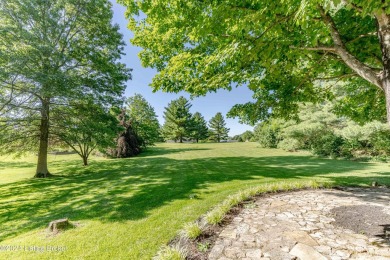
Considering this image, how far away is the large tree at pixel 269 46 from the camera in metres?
3.16

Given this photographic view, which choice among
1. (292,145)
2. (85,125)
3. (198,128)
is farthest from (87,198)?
(198,128)

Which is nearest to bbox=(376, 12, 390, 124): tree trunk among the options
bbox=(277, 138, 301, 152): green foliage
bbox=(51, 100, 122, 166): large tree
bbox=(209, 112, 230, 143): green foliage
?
bbox=(51, 100, 122, 166): large tree

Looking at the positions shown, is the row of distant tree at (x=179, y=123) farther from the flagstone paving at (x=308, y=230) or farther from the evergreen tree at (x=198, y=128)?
the flagstone paving at (x=308, y=230)

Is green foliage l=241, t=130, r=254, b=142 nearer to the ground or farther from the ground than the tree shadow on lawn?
farther from the ground

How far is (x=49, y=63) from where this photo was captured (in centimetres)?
868

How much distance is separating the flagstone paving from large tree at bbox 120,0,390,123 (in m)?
2.08

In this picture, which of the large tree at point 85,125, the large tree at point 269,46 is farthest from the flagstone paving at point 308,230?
the large tree at point 85,125

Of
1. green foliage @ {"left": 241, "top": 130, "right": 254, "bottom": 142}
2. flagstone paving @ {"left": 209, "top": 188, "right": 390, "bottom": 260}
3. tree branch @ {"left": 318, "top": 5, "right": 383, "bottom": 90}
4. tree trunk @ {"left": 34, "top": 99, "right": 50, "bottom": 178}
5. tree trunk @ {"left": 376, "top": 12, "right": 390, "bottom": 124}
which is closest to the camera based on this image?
flagstone paving @ {"left": 209, "top": 188, "right": 390, "bottom": 260}

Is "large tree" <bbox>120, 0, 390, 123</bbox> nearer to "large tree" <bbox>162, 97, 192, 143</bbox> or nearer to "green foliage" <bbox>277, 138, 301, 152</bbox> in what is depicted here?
"green foliage" <bbox>277, 138, 301, 152</bbox>

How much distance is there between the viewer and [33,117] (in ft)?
30.7

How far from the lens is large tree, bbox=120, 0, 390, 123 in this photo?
3162 mm

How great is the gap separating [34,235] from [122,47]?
10294 millimetres

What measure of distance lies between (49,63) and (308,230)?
11184mm

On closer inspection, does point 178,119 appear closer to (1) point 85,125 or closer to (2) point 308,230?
(1) point 85,125
